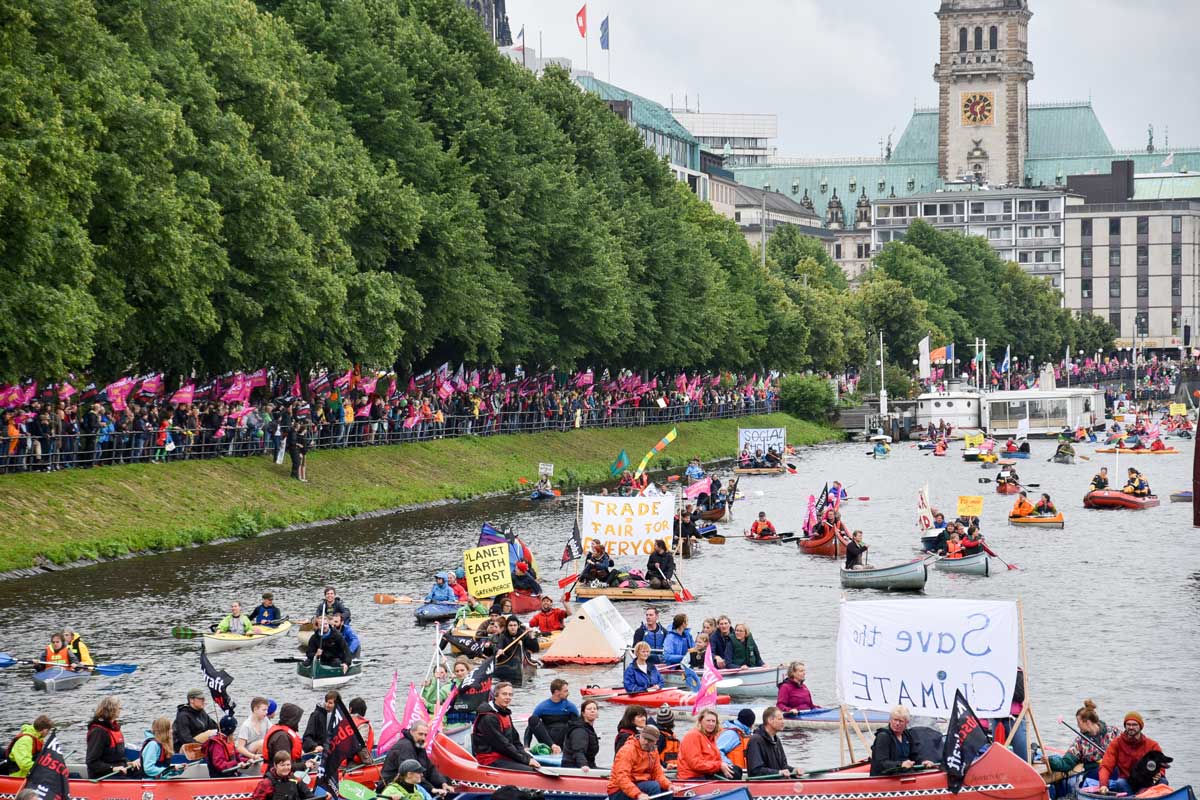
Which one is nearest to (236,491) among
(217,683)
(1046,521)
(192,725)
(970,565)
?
(970,565)

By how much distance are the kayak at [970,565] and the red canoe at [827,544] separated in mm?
6250

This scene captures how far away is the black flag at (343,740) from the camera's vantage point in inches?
1216

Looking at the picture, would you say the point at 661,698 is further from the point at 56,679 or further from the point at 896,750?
the point at 56,679

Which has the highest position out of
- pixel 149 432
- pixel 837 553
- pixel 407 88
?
pixel 407 88

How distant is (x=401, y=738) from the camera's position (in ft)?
Result: 100

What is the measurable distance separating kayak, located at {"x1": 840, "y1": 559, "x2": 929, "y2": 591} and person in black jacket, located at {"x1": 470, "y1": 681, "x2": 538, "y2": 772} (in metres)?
28.0

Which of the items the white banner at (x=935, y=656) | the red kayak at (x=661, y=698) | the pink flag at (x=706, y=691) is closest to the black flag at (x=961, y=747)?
the white banner at (x=935, y=656)

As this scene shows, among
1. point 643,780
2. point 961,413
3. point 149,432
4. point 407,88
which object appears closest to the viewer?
point 643,780

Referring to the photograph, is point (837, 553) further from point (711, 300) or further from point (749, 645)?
point (711, 300)

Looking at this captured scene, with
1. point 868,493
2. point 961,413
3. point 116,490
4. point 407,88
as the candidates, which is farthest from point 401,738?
point 961,413

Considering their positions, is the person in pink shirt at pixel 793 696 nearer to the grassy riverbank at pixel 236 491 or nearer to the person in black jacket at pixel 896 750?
the person in black jacket at pixel 896 750

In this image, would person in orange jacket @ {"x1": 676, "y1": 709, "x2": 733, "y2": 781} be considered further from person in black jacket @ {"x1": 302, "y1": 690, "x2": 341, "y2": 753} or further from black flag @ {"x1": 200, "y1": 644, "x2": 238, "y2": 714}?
black flag @ {"x1": 200, "y1": 644, "x2": 238, "y2": 714}

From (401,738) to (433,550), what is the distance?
1345 inches

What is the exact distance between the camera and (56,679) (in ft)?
134
